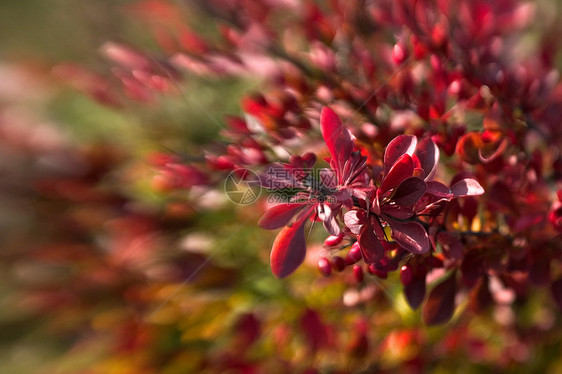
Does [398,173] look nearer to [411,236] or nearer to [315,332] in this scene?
[411,236]

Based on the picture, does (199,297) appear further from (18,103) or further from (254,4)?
(18,103)

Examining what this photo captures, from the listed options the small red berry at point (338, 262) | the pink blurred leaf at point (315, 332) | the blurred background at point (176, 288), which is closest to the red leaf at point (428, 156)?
the small red berry at point (338, 262)

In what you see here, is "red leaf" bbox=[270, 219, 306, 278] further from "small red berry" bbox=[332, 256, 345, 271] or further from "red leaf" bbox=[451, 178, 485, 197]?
"red leaf" bbox=[451, 178, 485, 197]

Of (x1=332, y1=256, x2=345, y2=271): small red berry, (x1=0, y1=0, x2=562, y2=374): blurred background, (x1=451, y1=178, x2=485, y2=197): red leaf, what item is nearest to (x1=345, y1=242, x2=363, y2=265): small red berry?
(x1=332, y1=256, x2=345, y2=271): small red berry

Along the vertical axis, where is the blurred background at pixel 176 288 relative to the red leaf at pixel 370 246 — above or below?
below

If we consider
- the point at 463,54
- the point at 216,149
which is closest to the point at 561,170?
the point at 463,54

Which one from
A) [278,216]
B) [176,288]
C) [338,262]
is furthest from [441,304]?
[176,288]

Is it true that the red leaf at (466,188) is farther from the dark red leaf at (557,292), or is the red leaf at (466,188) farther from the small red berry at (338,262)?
the dark red leaf at (557,292)
